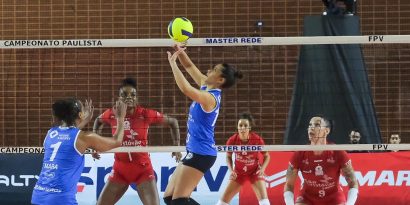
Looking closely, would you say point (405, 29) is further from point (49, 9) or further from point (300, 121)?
point (49, 9)

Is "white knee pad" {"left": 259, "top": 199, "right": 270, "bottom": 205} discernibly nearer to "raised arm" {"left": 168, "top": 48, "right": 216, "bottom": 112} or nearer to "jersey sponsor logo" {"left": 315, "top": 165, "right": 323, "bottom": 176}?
"jersey sponsor logo" {"left": 315, "top": 165, "right": 323, "bottom": 176}

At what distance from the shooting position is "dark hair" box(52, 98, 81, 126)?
7.04 m

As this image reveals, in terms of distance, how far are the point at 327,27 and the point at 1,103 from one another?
570 cm

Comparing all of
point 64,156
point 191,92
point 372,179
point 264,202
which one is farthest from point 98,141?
point 372,179

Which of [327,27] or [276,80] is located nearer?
[327,27]

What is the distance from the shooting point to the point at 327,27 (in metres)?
12.3

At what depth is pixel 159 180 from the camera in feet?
39.3

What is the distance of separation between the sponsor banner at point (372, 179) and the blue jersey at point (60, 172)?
5.40 m

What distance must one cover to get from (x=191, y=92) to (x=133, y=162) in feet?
7.67

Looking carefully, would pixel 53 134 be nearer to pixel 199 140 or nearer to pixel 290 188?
pixel 199 140

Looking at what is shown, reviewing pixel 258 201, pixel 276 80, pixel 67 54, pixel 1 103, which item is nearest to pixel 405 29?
pixel 276 80

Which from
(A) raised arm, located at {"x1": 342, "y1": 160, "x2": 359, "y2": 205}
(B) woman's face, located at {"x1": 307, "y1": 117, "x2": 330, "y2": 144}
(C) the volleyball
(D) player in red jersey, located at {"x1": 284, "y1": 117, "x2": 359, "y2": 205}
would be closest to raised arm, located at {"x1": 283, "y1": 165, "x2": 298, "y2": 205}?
(D) player in red jersey, located at {"x1": 284, "y1": 117, "x2": 359, "y2": 205}

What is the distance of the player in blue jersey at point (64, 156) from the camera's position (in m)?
6.95

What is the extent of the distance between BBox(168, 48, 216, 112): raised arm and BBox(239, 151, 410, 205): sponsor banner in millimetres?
4435
